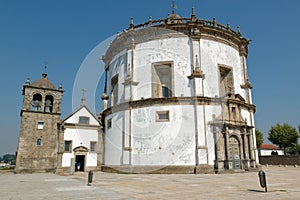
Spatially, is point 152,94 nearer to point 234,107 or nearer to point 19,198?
point 234,107

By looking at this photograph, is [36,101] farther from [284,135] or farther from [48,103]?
[284,135]

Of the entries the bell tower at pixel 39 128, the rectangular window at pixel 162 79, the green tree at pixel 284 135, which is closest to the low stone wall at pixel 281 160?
the green tree at pixel 284 135

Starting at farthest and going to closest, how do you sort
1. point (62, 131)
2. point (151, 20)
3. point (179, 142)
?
point (62, 131) < point (151, 20) < point (179, 142)

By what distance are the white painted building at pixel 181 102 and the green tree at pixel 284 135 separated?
29239mm

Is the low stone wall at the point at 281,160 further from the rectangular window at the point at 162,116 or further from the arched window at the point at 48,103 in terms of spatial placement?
the arched window at the point at 48,103

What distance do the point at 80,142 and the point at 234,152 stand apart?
1713 cm

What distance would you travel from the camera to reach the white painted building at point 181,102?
2052cm

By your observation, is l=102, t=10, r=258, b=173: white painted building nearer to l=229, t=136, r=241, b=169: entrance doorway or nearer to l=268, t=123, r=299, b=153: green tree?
l=229, t=136, r=241, b=169: entrance doorway

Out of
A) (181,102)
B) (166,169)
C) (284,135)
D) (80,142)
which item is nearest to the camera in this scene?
(166,169)

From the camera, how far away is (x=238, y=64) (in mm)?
25656

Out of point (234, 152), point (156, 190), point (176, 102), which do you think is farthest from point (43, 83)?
point (156, 190)

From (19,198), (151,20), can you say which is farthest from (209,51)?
(19,198)

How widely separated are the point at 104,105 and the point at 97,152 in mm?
6107

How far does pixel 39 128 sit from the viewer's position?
29.3 meters
